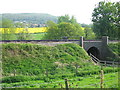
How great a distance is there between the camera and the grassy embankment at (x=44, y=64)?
16469mm

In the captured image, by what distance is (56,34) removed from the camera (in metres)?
43.5

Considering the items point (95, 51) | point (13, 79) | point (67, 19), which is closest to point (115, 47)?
point (95, 51)

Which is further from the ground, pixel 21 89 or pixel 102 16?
pixel 102 16

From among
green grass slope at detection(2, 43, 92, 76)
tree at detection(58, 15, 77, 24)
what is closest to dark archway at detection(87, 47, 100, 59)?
green grass slope at detection(2, 43, 92, 76)

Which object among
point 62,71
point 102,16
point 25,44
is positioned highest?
point 102,16

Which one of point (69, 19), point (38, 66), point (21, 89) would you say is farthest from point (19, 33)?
point (21, 89)

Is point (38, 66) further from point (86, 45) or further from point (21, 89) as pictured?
point (86, 45)

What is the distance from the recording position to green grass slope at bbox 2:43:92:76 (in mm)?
18120

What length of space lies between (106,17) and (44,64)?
2252cm

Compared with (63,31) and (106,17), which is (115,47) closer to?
(106,17)

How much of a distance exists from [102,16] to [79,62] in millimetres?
20020

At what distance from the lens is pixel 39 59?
2055 cm

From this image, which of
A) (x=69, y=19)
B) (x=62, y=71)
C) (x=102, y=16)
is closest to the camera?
(x=62, y=71)

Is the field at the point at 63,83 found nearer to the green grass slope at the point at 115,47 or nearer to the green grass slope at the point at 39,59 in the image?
the green grass slope at the point at 39,59
